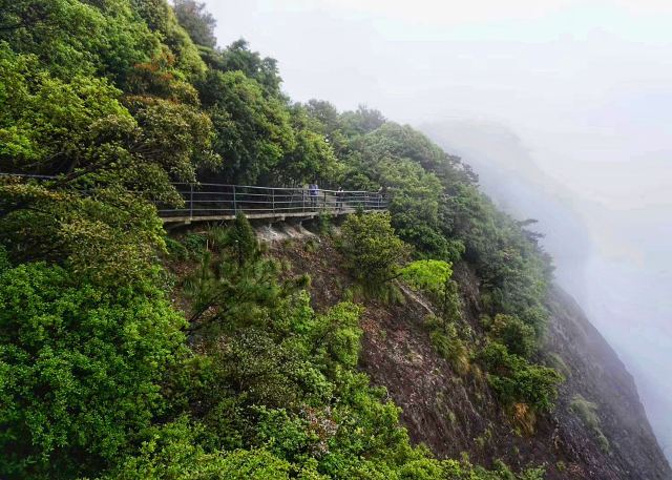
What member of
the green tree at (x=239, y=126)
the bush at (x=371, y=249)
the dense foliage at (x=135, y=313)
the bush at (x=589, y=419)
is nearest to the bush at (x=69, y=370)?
→ the dense foliage at (x=135, y=313)

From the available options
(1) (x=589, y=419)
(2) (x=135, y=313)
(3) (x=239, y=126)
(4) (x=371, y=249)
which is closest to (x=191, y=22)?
(3) (x=239, y=126)

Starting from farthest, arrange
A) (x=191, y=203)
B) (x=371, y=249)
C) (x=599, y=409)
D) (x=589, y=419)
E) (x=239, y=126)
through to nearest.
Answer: (x=599, y=409)
(x=589, y=419)
(x=371, y=249)
(x=239, y=126)
(x=191, y=203)

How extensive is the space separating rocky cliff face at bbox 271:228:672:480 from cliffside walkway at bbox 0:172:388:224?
5.13 ft

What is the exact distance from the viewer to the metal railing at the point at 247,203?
1331 cm

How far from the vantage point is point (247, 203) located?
16547 millimetres

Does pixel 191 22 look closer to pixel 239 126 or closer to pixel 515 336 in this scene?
pixel 239 126

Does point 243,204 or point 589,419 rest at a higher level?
point 243,204

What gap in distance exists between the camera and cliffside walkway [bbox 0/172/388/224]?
13.1 metres

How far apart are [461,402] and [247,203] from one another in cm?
1204

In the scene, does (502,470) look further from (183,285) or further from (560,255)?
(560,255)

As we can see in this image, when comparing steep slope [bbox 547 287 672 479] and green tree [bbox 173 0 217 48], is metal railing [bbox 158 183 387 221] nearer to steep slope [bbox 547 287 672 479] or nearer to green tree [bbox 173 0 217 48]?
green tree [bbox 173 0 217 48]

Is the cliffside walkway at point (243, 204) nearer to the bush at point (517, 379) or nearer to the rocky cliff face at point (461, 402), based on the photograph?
the rocky cliff face at point (461, 402)

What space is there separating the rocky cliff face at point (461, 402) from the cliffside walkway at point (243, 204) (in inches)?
61.6

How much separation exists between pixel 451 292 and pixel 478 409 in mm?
6549
